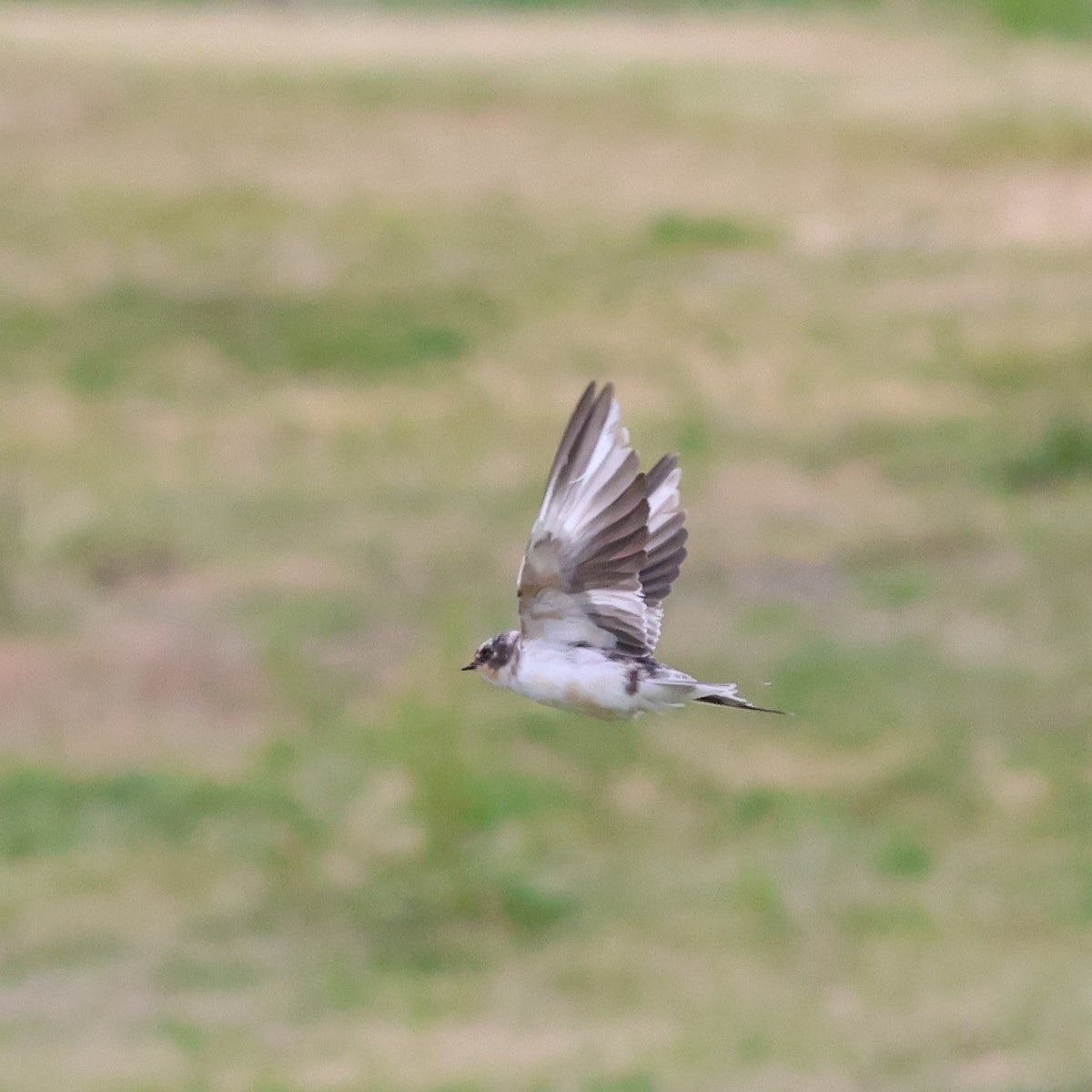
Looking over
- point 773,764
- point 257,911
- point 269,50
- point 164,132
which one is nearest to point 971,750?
point 773,764

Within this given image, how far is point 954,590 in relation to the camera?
28.9 m

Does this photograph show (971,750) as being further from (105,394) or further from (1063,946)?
(105,394)

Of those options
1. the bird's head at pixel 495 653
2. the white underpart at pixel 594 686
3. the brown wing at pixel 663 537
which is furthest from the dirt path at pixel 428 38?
the white underpart at pixel 594 686

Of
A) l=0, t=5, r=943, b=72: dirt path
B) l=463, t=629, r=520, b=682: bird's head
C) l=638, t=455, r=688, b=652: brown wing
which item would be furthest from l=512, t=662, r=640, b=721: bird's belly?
l=0, t=5, r=943, b=72: dirt path

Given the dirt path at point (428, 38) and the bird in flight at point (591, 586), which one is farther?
the dirt path at point (428, 38)

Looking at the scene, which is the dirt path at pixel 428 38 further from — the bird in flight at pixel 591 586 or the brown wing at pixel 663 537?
the bird in flight at pixel 591 586

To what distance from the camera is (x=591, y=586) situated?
7.61 meters

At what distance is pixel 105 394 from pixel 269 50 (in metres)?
9.93

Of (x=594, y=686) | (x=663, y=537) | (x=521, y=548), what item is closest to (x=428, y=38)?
(x=521, y=548)

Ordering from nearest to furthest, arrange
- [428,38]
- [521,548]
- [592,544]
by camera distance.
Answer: [592,544]
[521,548]
[428,38]

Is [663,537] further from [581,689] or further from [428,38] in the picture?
[428,38]

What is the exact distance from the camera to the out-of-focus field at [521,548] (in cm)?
2197

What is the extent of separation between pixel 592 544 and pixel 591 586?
150 mm

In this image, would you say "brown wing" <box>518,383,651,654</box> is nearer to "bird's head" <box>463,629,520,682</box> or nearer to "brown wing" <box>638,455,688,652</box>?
"bird's head" <box>463,629,520,682</box>
